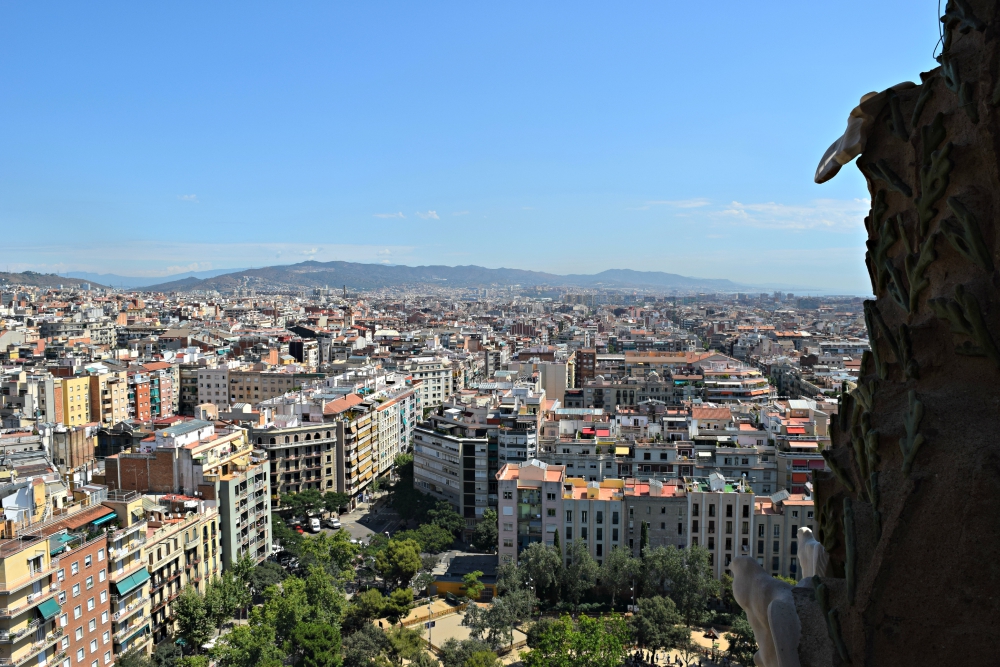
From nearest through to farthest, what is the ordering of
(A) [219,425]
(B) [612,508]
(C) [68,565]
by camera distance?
(C) [68,565], (B) [612,508], (A) [219,425]

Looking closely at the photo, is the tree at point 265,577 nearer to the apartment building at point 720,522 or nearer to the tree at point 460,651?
the tree at point 460,651

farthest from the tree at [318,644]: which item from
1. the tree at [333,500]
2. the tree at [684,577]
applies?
the tree at [333,500]

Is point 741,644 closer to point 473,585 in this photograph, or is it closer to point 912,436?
point 473,585

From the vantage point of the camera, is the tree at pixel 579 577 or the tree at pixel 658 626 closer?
the tree at pixel 658 626

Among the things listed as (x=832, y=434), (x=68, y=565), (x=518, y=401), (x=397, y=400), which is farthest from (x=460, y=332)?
(x=832, y=434)

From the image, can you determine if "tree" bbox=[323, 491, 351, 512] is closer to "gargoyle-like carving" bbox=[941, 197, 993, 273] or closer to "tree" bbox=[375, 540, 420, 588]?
"tree" bbox=[375, 540, 420, 588]

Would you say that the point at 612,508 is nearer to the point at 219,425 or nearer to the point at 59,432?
the point at 219,425
